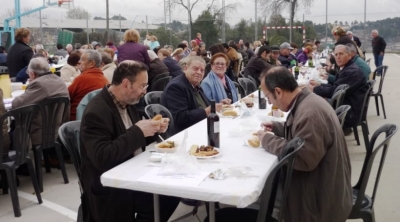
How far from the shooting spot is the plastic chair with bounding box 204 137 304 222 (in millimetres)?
1874

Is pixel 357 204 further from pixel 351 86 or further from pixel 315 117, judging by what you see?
pixel 351 86

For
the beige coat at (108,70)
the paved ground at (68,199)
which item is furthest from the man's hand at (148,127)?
the beige coat at (108,70)

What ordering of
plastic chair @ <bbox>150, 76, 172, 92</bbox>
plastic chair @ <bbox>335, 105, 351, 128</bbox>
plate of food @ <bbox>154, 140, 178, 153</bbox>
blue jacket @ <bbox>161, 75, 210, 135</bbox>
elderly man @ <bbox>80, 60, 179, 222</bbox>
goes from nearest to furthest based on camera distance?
elderly man @ <bbox>80, 60, 179, 222</bbox>
plate of food @ <bbox>154, 140, 178, 153</bbox>
plastic chair @ <bbox>335, 105, 351, 128</bbox>
blue jacket @ <bbox>161, 75, 210, 135</bbox>
plastic chair @ <bbox>150, 76, 172, 92</bbox>

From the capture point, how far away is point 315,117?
209 centimetres

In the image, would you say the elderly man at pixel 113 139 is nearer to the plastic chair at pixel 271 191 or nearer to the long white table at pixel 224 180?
the long white table at pixel 224 180

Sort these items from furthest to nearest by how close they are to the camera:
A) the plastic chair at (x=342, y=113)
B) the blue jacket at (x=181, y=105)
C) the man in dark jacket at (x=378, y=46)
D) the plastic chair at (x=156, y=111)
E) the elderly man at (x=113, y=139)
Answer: the man in dark jacket at (x=378, y=46), the blue jacket at (x=181, y=105), the plastic chair at (x=156, y=111), the plastic chair at (x=342, y=113), the elderly man at (x=113, y=139)

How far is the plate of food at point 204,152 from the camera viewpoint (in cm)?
233

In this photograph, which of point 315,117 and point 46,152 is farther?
point 46,152

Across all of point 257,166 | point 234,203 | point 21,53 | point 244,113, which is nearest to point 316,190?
point 257,166

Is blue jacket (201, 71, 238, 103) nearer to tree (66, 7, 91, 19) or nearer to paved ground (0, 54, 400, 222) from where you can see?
paved ground (0, 54, 400, 222)

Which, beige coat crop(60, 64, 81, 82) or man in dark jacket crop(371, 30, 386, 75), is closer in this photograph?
beige coat crop(60, 64, 81, 82)

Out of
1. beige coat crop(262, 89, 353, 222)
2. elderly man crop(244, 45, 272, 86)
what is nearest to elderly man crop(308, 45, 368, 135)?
elderly man crop(244, 45, 272, 86)

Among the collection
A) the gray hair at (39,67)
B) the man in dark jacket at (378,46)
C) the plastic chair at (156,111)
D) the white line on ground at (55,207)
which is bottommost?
the white line on ground at (55,207)

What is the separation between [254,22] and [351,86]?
570 inches
